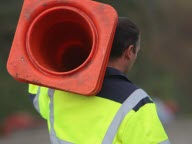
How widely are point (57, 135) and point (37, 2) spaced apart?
709 millimetres

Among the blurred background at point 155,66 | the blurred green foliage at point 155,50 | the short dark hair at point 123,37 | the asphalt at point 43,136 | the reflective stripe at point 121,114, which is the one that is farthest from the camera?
the blurred green foliage at point 155,50

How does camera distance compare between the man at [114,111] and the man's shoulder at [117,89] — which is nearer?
the man at [114,111]

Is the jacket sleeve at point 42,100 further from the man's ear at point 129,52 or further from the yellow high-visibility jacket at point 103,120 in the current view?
the man's ear at point 129,52

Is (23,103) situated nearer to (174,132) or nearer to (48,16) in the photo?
(174,132)

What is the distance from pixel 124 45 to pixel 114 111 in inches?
14.5

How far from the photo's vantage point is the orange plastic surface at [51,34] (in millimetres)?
3164

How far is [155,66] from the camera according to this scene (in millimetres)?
13688

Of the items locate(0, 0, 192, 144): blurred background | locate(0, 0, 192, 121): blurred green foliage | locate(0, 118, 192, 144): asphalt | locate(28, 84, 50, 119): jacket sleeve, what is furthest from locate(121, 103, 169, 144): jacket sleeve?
locate(0, 0, 192, 121): blurred green foliage

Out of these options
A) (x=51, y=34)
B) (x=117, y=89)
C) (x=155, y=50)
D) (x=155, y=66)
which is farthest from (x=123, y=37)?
(x=155, y=50)

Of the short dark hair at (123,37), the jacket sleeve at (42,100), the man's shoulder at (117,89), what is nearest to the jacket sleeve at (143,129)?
the man's shoulder at (117,89)

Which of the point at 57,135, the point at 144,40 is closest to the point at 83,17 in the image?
the point at 57,135

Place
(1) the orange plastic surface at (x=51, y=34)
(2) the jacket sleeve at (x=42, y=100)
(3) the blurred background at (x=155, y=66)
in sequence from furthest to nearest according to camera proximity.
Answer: (3) the blurred background at (x=155, y=66)
(2) the jacket sleeve at (x=42, y=100)
(1) the orange plastic surface at (x=51, y=34)

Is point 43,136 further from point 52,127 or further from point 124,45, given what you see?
point 124,45

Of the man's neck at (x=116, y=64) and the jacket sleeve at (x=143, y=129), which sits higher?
the man's neck at (x=116, y=64)
